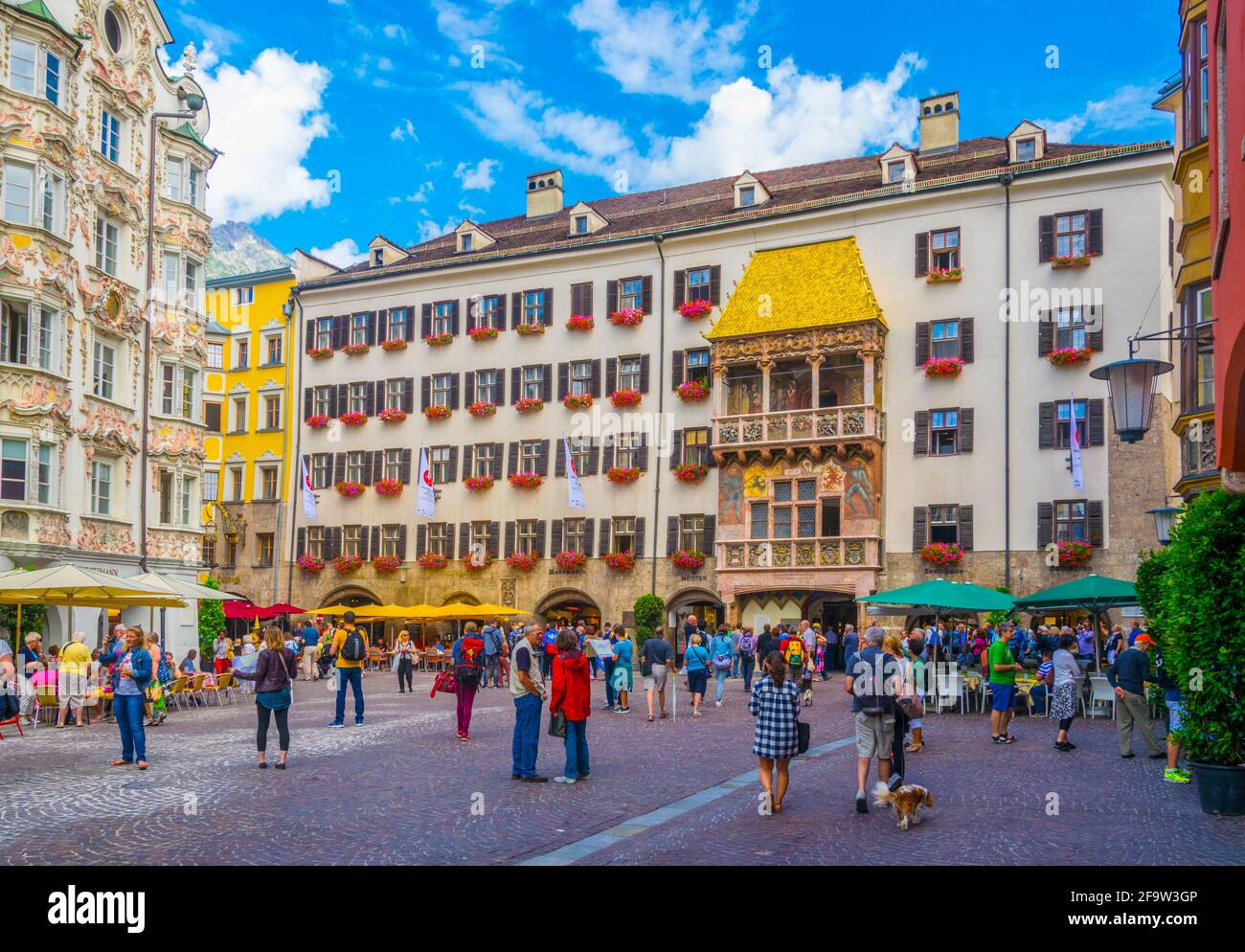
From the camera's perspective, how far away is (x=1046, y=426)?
1532 inches

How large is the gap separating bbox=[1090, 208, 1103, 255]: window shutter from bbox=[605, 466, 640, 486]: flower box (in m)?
16.8

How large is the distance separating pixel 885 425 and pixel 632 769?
90.6ft

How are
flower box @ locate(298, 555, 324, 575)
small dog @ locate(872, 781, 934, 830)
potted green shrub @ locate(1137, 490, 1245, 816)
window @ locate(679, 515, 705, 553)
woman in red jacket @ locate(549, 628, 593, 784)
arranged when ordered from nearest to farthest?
small dog @ locate(872, 781, 934, 830)
potted green shrub @ locate(1137, 490, 1245, 816)
woman in red jacket @ locate(549, 628, 593, 784)
window @ locate(679, 515, 705, 553)
flower box @ locate(298, 555, 324, 575)

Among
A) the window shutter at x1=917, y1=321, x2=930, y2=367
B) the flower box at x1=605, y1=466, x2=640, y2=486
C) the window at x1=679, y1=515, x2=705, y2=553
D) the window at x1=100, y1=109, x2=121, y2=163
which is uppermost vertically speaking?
the window at x1=100, y1=109, x2=121, y2=163

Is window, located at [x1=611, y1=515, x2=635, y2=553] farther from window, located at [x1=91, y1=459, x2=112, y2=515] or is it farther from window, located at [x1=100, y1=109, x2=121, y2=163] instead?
window, located at [x1=100, y1=109, x2=121, y2=163]

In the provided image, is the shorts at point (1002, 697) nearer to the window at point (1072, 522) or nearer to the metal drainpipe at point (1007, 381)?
the window at point (1072, 522)

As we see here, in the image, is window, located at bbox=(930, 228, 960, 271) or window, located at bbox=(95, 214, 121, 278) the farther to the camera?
window, located at bbox=(930, 228, 960, 271)

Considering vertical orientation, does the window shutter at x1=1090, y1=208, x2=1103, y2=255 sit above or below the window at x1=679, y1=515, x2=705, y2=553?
above

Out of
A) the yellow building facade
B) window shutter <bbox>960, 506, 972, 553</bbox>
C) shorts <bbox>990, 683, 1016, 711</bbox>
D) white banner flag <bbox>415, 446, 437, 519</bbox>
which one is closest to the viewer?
shorts <bbox>990, 683, 1016, 711</bbox>

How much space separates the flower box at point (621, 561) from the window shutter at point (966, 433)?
12117 mm

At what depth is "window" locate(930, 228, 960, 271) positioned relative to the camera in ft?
136

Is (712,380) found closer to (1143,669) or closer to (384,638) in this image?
(384,638)

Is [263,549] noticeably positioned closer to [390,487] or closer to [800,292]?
[390,487]

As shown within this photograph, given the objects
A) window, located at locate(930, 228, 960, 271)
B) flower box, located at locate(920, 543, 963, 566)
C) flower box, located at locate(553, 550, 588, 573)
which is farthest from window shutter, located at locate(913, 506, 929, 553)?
flower box, located at locate(553, 550, 588, 573)
